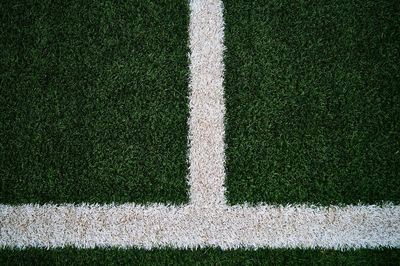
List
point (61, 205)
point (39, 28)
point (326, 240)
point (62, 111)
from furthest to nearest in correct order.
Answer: point (39, 28) → point (62, 111) → point (61, 205) → point (326, 240)

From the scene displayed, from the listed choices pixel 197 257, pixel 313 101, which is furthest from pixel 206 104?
pixel 197 257

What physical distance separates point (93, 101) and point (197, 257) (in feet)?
2.67

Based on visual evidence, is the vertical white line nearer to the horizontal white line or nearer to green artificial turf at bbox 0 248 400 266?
the horizontal white line

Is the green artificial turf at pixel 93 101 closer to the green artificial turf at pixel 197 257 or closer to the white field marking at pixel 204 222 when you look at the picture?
the white field marking at pixel 204 222

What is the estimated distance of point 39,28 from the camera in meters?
1.78

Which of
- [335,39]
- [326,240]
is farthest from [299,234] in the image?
[335,39]

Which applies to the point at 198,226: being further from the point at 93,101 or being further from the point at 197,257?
the point at 93,101

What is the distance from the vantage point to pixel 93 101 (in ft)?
5.46

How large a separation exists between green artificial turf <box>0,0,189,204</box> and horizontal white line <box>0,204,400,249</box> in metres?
0.06

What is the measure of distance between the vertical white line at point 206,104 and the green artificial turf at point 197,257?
0.68ft

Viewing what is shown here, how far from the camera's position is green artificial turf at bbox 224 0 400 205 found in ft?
4.92

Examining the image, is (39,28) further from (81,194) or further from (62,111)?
(81,194)

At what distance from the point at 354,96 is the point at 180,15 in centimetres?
87

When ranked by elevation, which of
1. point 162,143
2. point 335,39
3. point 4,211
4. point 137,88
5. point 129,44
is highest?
point 335,39
